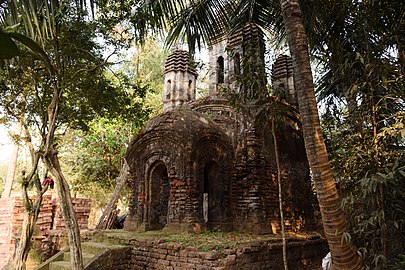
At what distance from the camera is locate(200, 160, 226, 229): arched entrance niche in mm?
9211

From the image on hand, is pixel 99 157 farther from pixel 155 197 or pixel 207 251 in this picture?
pixel 207 251

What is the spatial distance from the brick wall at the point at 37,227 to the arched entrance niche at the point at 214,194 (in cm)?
459

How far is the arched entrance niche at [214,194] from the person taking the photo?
9.21 metres

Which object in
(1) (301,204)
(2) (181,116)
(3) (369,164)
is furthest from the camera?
(1) (301,204)

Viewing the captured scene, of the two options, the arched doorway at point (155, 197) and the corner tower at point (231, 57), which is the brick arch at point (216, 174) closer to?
the arched doorway at point (155, 197)

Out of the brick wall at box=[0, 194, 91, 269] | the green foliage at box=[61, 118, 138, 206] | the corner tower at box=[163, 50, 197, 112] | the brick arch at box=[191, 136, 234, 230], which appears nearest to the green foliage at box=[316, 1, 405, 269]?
the brick arch at box=[191, 136, 234, 230]

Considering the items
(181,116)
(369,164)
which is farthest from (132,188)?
(369,164)

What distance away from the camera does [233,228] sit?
9.04 metres

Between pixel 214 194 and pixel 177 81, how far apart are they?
16.3ft

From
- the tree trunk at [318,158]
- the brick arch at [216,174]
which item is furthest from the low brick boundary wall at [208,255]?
the tree trunk at [318,158]

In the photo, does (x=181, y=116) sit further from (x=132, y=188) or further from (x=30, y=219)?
(x=30, y=219)

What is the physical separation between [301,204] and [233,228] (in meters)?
2.95

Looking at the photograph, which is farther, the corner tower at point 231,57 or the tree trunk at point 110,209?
the tree trunk at point 110,209

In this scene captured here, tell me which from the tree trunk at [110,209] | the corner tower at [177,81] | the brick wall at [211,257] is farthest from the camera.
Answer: the corner tower at [177,81]
